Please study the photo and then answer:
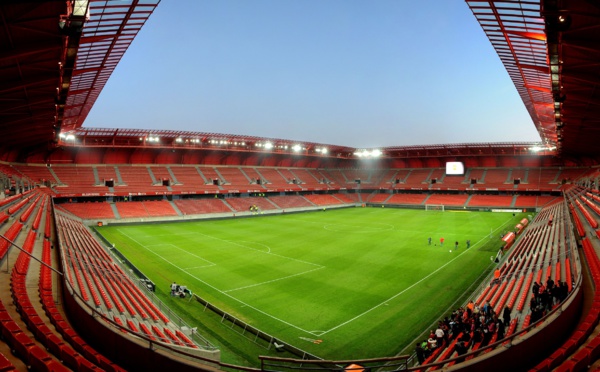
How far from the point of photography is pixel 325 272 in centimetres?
2438

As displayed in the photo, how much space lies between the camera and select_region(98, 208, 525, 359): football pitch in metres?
16.0

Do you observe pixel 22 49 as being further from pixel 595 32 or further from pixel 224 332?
pixel 595 32

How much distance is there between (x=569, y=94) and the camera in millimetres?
19641

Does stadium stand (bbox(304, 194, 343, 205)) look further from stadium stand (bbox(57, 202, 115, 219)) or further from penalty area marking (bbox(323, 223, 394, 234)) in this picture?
stadium stand (bbox(57, 202, 115, 219))

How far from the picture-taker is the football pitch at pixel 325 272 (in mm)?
15969

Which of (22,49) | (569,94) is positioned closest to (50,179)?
(22,49)

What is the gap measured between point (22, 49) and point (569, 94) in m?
25.5

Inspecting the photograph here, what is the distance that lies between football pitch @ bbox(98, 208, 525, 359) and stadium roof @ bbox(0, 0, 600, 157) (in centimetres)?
1201

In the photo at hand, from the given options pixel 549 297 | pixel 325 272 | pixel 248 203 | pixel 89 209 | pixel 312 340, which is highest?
pixel 89 209

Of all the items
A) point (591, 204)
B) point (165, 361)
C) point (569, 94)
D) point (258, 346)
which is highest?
point (569, 94)

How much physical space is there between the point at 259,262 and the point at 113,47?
16847 millimetres

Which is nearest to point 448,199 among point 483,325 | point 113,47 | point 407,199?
point 407,199

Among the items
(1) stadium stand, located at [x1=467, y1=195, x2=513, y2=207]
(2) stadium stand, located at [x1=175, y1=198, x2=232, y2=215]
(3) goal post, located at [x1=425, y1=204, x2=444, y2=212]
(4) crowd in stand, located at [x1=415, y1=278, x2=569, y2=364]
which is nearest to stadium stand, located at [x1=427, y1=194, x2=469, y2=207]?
(1) stadium stand, located at [x1=467, y1=195, x2=513, y2=207]

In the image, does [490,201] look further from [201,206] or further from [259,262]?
[259,262]
